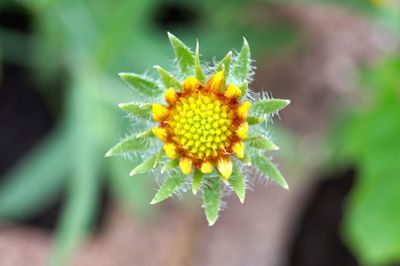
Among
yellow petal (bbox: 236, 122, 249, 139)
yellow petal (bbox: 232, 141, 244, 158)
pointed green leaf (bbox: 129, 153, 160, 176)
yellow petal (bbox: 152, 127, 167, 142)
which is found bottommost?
pointed green leaf (bbox: 129, 153, 160, 176)

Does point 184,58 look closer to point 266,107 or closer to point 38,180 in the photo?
point 266,107

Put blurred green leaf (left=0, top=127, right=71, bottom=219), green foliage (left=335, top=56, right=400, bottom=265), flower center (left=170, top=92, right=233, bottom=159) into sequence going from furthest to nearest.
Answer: blurred green leaf (left=0, top=127, right=71, bottom=219), green foliage (left=335, top=56, right=400, bottom=265), flower center (left=170, top=92, right=233, bottom=159)

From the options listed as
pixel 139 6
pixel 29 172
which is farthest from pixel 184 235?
pixel 139 6

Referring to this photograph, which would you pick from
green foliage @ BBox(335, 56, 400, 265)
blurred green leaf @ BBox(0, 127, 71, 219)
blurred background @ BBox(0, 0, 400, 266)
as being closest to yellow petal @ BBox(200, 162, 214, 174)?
blurred background @ BBox(0, 0, 400, 266)

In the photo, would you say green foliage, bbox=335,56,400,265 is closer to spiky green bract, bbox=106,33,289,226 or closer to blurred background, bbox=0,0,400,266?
blurred background, bbox=0,0,400,266

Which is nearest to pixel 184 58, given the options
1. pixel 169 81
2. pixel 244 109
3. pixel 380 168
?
pixel 169 81

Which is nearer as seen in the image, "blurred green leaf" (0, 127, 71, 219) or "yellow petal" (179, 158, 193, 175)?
"yellow petal" (179, 158, 193, 175)

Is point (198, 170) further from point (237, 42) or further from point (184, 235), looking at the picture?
point (184, 235)
